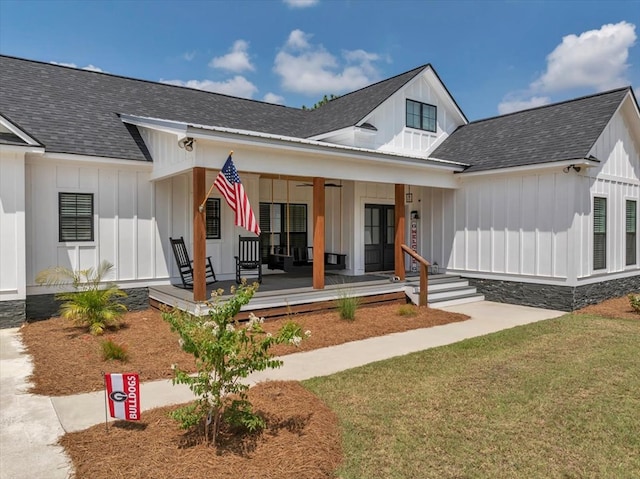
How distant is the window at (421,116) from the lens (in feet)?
47.4

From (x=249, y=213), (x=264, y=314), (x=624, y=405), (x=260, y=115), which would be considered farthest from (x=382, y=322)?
(x=260, y=115)

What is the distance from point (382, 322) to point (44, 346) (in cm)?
612

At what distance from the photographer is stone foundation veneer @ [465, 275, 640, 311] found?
10594 mm

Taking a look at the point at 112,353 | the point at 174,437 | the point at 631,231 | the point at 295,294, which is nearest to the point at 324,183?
the point at 295,294

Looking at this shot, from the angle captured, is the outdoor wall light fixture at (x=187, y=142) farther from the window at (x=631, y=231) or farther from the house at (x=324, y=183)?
the window at (x=631, y=231)

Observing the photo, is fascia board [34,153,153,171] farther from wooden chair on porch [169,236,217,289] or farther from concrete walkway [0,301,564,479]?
concrete walkway [0,301,564,479]

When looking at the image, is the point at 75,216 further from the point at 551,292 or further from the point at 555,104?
the point at 555,104

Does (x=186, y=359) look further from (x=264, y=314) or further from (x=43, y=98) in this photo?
(x=43, y=98)

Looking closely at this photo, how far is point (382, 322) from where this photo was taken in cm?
896

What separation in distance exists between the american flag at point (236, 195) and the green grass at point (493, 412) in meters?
3.16

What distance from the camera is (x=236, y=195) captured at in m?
7.53

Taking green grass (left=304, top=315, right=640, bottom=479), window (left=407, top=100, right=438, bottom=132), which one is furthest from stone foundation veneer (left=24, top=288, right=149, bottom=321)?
window (left=407, top=100, right=438, bottom=132)

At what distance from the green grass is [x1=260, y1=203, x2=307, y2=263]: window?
7074 millimetres

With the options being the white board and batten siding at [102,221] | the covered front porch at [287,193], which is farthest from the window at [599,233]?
the white board and batten siding at [102,221]
